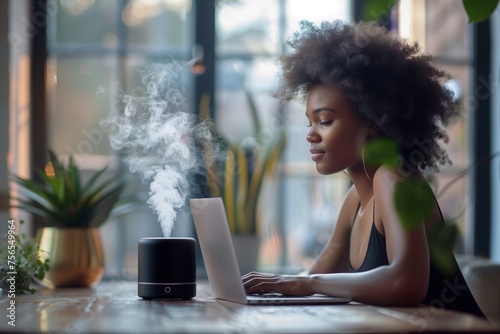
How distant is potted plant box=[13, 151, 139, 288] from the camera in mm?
2479

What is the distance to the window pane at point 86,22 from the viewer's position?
348 centimetres

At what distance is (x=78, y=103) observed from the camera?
3.49 metres

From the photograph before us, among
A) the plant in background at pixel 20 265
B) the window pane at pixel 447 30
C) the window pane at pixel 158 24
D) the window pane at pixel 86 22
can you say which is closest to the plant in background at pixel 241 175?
the window pane at pixel 158 24

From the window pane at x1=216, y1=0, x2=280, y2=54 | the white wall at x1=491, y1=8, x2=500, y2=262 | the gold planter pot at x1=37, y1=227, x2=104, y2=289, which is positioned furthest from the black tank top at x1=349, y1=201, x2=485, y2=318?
the white wall at x1=491, y1=8, x2=500, y2=262

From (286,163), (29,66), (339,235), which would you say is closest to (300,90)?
(339,235)

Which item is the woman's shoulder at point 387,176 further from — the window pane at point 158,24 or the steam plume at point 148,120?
the window pane at point 158,24

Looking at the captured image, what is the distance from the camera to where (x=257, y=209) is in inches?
132

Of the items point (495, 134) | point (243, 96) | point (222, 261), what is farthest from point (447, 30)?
point (222, 261)

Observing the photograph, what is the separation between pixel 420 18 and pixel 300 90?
5.69 ft

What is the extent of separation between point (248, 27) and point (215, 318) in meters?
2.38

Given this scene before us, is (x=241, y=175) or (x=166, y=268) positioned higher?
(x=241, y=175)

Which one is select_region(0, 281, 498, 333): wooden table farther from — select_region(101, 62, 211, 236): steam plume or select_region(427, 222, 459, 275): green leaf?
select_region(101, 62, 211, 236): steam plume

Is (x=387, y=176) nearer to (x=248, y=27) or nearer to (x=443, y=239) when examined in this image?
(x=443, y=239)

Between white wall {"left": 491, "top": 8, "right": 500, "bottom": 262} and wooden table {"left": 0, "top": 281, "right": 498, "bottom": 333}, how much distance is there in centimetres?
228
